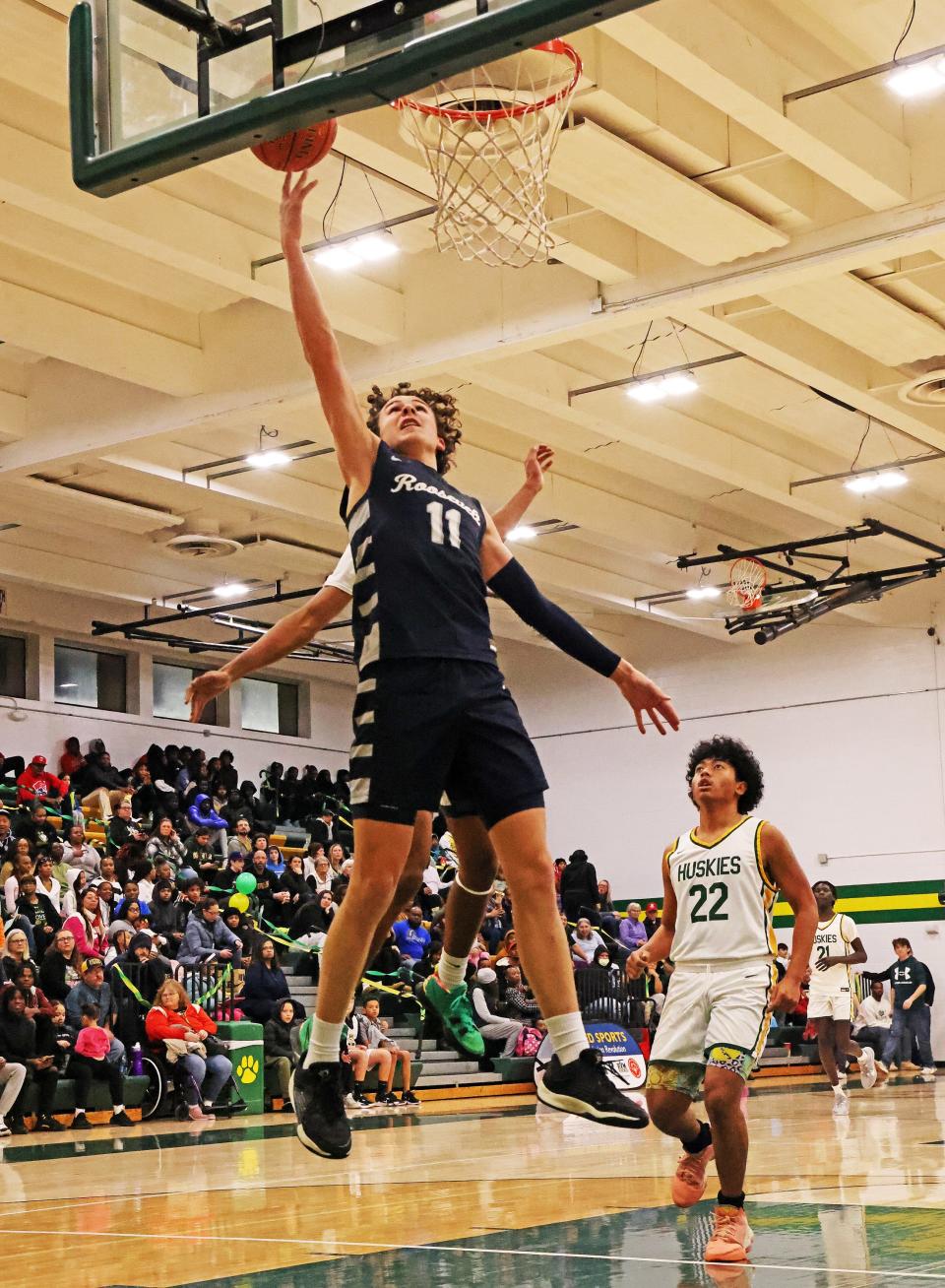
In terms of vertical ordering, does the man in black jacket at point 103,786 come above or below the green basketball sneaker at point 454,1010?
above

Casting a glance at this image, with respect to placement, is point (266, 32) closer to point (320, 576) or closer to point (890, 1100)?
point (890, 1100)

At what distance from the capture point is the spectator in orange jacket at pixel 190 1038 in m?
16.2

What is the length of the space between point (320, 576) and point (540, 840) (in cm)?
2151

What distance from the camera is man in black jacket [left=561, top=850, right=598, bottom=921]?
85.0 feet

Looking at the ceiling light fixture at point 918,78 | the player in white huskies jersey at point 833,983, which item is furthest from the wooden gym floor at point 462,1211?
the ceiling light fixture at point 918,78

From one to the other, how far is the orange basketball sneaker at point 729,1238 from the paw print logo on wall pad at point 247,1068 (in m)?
11.5

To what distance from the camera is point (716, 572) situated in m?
25.6

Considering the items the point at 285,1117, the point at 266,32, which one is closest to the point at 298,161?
the point at 266,32

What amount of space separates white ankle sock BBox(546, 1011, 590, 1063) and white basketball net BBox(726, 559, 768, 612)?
18692mm

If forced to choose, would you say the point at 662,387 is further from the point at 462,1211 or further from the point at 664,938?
the point at 462,1211

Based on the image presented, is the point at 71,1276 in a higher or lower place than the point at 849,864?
lower

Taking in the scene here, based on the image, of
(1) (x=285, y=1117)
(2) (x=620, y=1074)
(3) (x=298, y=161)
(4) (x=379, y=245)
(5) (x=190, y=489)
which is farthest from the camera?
(5) (x=190, y=489)

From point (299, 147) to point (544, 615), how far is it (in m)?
1.63

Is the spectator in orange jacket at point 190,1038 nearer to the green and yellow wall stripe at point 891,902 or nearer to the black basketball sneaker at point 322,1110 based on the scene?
the black basketball sneaker at point 322,1110
